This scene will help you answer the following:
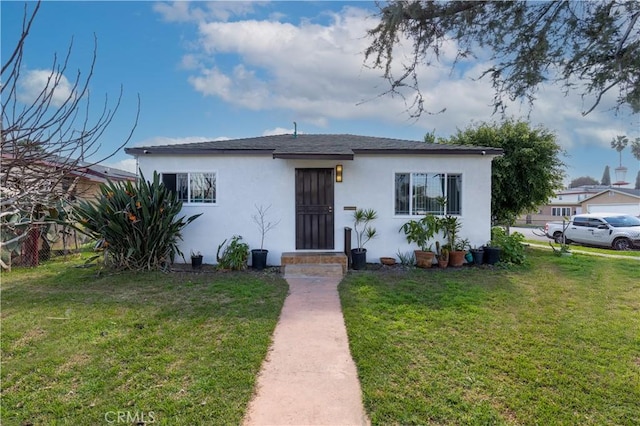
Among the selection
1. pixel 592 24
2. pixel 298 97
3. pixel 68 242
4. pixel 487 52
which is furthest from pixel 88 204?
pixel 592 24

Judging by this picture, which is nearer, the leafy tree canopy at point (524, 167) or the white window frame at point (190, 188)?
the white window frame at point (190, 188)

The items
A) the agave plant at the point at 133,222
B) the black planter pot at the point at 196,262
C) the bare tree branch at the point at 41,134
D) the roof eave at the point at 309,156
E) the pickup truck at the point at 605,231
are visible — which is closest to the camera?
the bare tree branch at the point at 41,134

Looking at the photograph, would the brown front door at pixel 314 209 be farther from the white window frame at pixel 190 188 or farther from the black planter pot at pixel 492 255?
the black planter pot at pixel 492 255

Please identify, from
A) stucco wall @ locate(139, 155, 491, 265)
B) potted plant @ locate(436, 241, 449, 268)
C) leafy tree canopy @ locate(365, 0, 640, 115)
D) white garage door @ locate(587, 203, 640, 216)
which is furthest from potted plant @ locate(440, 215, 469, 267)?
white garage door @ locate(587, 203, 640, 216)

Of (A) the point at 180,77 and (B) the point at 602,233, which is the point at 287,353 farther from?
(B) the point at 602,233

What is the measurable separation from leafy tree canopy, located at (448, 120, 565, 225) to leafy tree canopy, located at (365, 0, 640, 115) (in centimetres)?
969

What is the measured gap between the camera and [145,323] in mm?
4395

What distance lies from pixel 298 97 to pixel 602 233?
47.4 ft

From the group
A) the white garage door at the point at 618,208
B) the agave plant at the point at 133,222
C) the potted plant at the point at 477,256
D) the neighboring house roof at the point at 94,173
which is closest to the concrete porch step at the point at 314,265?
the agave plant at the point at 133,222

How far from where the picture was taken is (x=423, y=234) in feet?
26.5

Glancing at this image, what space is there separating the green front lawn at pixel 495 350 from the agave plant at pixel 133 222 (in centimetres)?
434

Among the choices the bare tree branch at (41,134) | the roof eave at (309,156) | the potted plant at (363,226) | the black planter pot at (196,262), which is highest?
the roof eave at (309,156)

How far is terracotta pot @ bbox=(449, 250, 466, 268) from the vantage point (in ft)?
26.4

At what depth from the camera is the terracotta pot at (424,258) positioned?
7.96 meters
